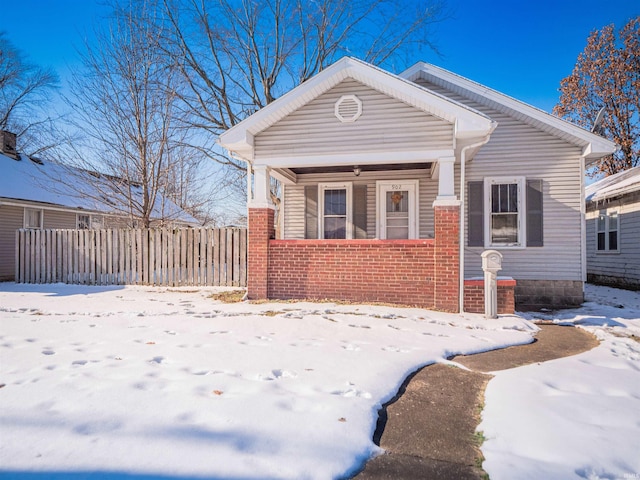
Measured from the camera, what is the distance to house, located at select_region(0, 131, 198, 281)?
1319 cm

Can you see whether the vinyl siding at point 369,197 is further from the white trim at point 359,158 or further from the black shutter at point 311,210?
the white trim at point 359,158

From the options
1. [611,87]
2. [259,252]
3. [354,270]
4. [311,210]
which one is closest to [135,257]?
[259,252]

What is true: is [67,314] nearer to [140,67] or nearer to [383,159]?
[383,159]

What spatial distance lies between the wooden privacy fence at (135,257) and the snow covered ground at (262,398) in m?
4.33

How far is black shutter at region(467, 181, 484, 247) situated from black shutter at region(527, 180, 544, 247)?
1.09 meters

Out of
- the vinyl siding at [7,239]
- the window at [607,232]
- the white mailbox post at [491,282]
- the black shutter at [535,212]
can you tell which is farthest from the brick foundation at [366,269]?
the vinyl siding at [7,239]

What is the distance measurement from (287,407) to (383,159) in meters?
5.65

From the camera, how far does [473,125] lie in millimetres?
6730

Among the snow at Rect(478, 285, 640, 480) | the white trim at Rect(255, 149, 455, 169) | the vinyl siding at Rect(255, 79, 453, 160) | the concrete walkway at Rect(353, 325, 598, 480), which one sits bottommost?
the concrete walkway at Rect(353, 325, 598, 480)

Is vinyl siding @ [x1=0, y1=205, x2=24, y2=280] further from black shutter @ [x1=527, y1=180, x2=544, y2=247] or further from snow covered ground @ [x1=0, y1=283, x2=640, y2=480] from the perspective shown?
black shutter @ [x1=527, y1=180, x2=544, y2=247]

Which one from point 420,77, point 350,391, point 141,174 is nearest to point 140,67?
point 141,174

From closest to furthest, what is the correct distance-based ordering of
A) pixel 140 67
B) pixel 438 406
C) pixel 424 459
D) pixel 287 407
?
1. pixel 424 459
2. pixel 287 407
3. pixel 438 406
4. pixel 140 67

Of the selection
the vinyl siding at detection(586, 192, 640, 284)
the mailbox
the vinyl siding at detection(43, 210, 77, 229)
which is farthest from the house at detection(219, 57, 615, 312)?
the vinyl siding at detection(43, 210, 77, 229)

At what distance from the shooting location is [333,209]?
10.0 metres
